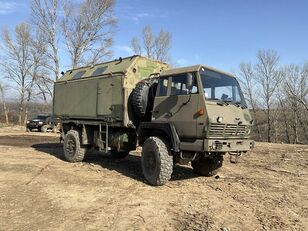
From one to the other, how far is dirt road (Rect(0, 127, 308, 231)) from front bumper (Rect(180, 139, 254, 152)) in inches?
37.2

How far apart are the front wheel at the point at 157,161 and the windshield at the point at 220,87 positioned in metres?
1.67

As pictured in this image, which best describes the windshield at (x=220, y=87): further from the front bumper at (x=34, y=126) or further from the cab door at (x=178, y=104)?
the front bumper at (x=34, y=126)

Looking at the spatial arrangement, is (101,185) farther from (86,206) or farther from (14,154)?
(14,154)

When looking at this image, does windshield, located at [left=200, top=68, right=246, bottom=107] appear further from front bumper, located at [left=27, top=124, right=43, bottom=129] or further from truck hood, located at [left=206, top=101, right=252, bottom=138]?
front bumper, located at [left=27, top=124, right=43, bottom=129]

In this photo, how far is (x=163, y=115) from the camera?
902cm

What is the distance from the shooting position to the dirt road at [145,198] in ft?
19.5

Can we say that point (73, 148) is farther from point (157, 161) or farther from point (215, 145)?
point (215, 145)

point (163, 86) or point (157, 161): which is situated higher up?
point (163, 86)

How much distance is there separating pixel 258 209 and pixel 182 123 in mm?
2668

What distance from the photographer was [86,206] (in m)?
6.87

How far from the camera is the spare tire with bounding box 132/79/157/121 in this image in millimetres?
9836

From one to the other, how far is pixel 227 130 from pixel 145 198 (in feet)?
8.22

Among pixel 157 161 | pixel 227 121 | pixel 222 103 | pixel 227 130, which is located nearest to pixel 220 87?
pixel 222 103

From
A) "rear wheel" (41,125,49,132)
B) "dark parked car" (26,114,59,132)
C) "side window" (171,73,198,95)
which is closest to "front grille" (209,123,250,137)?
"side window" (171,73,198,95)
